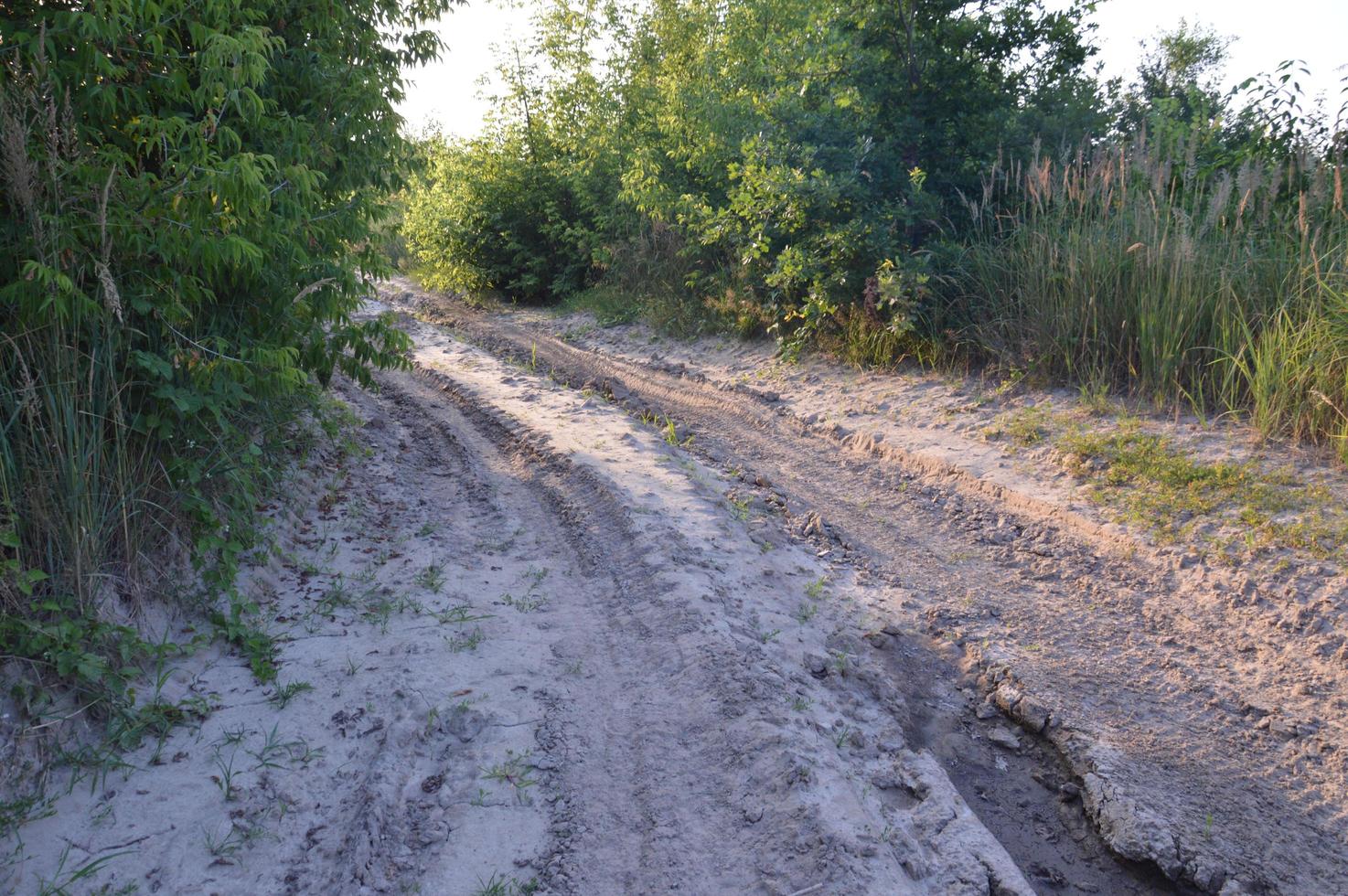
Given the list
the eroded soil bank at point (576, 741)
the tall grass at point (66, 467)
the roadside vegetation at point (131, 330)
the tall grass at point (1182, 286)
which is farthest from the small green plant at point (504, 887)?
the tall grass at point (1182, 286)

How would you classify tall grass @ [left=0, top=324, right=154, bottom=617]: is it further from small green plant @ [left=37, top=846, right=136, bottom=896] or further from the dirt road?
small green plant @ [left=37, top=846, right=136, bottom=896]

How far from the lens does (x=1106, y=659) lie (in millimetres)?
4395

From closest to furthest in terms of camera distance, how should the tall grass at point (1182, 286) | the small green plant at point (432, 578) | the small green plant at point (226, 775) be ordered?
the small green plant at point (226, 775) → the small green plant at point (432, 578) → the tall grass at point (1182, 286)

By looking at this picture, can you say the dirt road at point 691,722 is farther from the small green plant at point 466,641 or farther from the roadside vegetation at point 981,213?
the roadside vegetation at point 981,213

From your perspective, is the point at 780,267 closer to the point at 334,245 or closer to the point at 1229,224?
the point at 1229,224

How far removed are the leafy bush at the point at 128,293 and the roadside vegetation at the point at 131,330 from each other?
1 cm

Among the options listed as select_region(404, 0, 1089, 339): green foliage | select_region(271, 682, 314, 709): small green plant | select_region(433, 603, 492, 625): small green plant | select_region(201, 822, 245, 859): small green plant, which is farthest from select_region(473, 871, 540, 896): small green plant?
select_region(404, 0, 1089, 339): green foliage

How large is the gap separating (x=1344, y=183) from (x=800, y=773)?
689cm

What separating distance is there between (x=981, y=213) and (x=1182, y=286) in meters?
→ 2.61

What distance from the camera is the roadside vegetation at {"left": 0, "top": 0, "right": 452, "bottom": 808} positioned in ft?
10.8

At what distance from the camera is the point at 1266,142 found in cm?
823

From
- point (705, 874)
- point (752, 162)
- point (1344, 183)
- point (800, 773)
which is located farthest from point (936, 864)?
point (752, 162)

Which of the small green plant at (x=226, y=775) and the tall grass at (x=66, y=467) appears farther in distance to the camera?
the tall grass at (x=66, y=467)

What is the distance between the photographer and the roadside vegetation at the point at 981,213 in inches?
263
